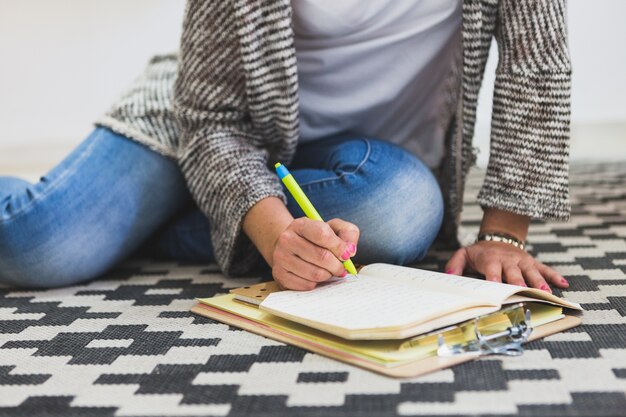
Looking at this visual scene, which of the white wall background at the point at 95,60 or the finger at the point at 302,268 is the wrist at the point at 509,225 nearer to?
A: the finger at the point at 302,268

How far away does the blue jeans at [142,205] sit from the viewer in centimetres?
93

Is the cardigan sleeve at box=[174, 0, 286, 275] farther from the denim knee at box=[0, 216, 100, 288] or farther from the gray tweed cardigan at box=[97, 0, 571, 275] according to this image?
the denim knee at box=[0, 216, 100, 288]

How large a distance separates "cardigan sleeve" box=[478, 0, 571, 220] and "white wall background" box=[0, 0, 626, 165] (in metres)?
1.15

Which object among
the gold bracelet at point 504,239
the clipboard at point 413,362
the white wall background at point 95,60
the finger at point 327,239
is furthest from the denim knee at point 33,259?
the white wall background at point 95,60

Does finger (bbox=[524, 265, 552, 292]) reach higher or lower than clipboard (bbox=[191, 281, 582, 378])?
lower

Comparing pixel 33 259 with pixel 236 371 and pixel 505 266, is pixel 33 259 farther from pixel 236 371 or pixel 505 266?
pixel 505 266

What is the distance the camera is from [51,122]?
2.06 metres

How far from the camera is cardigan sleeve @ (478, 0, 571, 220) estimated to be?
0.85 m

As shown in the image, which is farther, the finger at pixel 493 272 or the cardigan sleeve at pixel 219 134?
A: the cardigan sleeve at pixel 219 134

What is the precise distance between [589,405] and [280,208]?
41 cm

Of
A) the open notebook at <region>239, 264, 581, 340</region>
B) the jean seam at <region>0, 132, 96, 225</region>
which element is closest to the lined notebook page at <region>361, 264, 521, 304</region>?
the open notebook at <region>239, 264, 581, 340</region>

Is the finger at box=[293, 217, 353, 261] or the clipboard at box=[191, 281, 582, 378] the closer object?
the clipboard at box=[191, 281, 582, 378]

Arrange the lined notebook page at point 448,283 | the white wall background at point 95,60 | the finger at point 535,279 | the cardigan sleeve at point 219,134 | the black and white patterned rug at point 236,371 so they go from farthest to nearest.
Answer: the white wall background at point 95,60
the cardigan sleeve at point 219,134
the finger at point 535,279
the lined notebook page at point 448,283
the black and white patterned rug at point 236,371

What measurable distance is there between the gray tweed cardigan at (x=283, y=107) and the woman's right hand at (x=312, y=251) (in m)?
0.13
